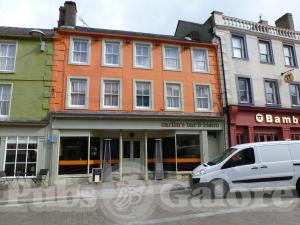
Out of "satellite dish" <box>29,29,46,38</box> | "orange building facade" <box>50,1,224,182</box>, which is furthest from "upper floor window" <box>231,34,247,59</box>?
"satellite dish" <box>29,29,46,38</box>

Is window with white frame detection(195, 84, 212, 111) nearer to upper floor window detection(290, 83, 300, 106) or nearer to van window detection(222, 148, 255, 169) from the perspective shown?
upper floor window detection(290, 83, 300, 106)

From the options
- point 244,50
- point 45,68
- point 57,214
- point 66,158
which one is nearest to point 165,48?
point 244,50

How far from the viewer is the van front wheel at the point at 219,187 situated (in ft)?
32.0

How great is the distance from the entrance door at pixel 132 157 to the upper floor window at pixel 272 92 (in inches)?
382

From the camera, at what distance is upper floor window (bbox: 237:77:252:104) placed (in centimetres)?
1884

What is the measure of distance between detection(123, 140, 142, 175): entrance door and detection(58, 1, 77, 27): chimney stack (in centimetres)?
862

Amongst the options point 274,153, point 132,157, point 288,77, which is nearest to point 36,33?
point 132,157

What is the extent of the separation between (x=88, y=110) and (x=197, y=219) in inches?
421

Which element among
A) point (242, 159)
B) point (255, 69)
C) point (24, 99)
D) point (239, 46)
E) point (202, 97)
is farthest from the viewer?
point (239, 46)

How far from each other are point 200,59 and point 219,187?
1120 centimetres

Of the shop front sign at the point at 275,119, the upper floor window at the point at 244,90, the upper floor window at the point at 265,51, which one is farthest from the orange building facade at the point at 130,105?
the upper floor window at the point at 265,51

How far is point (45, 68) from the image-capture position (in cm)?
1616

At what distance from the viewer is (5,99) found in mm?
15586

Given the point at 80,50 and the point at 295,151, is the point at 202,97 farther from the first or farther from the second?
the point at 295,151
